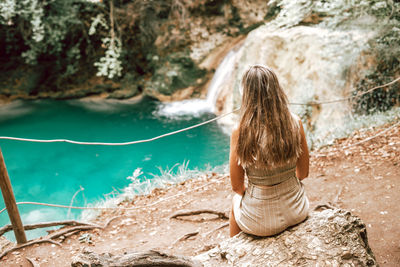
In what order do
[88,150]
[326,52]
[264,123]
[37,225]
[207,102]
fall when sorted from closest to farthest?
[264,123], [37,225], [326,52], [88,150], [207,102]

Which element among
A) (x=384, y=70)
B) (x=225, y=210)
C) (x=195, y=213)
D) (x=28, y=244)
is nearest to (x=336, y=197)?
(x=225, y=210)

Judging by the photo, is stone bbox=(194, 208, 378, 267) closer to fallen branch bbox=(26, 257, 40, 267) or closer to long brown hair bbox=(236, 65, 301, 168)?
long brown hair bbox=(236, 65, 301, 168)

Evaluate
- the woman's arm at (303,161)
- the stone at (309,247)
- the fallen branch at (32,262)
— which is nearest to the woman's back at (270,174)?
the woman's arm at (303,161)

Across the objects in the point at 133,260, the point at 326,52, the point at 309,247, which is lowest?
the point at 309,247

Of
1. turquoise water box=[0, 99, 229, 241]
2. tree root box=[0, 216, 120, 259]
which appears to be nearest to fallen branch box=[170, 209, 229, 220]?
tree root box=[0, 216, 120, 259]

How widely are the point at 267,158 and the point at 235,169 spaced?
221mm

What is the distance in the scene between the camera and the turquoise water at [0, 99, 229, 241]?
6395 millimetres

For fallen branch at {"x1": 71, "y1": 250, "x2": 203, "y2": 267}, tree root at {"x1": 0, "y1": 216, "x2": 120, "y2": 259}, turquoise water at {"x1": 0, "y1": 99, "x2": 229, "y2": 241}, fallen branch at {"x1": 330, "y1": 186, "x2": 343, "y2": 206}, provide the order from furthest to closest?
turquoise water at {"x1": 0, "y1": 99, "x2": 229, "y2": 241} → fallen branch at {"x1": 330, "y1": 186, "x2": 343, "y2": 206} → tree root at {"x1": 0, "y1": 216, "x2": 120, "y2": 259} → fallen branch at {"x1": 71, "y1": 250, "x2": 203, "y2": 267}

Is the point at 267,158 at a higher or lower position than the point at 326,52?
lower

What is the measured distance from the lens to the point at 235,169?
1.85 metres

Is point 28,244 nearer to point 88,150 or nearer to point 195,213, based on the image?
point 195,213

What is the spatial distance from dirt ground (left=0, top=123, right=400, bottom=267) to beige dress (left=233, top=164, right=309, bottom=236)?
90cm

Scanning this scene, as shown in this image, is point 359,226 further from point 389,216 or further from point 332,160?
point 332,160

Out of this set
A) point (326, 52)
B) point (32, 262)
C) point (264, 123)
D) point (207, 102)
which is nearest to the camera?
point (264, 123)
